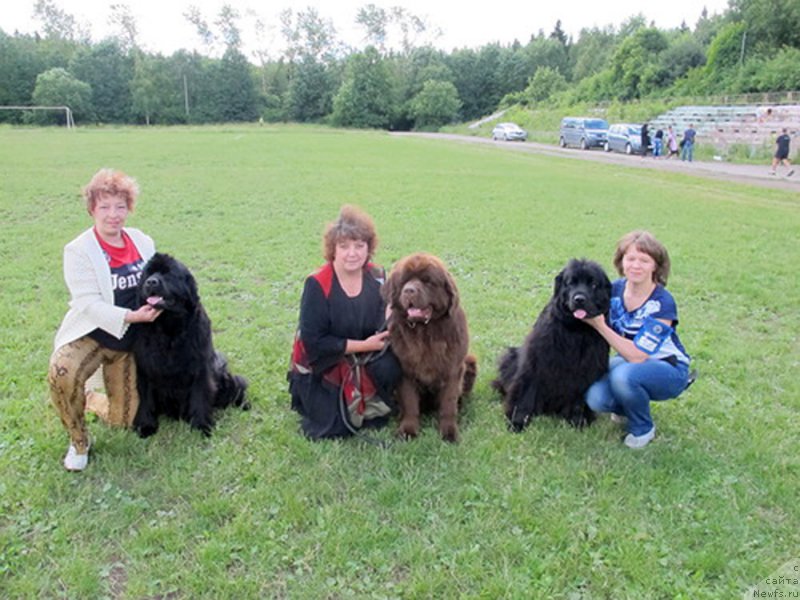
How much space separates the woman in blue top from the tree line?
54335 mm

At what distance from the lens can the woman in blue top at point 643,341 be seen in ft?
12.1

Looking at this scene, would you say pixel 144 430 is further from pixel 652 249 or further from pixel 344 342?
pixel 652 249

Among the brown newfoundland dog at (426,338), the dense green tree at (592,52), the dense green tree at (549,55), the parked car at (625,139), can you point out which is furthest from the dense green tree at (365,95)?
the brown newfoundland dog at (426,338)

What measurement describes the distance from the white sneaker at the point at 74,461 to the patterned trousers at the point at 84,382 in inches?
1.2

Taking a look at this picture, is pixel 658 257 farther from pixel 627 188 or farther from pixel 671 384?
pixel 627 188

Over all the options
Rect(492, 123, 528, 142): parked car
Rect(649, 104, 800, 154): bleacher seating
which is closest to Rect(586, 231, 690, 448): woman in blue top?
Rect(649, 104, 800, 154): bleacher seating

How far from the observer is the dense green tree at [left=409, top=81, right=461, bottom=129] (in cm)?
7681

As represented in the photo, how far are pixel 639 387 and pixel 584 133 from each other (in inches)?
1379

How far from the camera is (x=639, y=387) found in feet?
12.1

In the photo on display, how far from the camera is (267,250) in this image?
9352 millimetres

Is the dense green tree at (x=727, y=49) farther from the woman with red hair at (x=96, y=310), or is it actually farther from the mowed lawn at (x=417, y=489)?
the woman with red hair at (x=96, y=310)

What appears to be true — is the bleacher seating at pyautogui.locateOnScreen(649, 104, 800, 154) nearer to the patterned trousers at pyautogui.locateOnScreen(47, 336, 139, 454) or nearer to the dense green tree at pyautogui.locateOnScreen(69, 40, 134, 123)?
the patterned trousers at pyautogui.locateOnScreen(47, 336, 139, 454)

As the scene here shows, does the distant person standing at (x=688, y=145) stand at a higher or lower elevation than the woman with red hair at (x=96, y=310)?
higher

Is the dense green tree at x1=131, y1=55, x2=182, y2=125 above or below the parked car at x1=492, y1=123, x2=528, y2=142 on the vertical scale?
above
